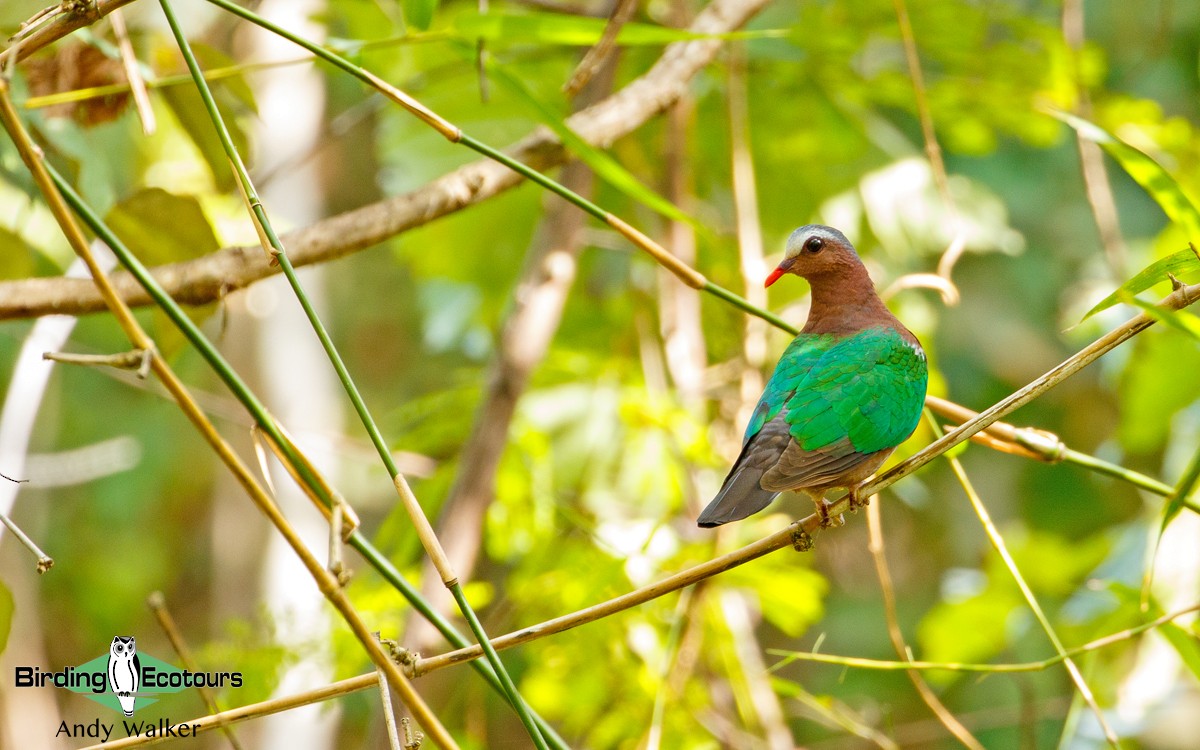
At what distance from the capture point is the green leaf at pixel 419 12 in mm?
1649

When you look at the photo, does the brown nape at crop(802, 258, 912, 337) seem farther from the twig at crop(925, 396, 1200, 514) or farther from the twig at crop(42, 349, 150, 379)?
the twig at crop(42, 349, 150, 379)

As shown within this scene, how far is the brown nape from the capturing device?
2377 millimetres

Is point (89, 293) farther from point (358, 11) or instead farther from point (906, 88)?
point (906, 88)

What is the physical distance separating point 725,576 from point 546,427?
95 cm

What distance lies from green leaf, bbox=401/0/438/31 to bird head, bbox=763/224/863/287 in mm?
1049

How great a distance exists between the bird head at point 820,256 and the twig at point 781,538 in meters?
0.95

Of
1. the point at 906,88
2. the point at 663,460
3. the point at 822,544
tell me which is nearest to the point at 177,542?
the point at 822,544

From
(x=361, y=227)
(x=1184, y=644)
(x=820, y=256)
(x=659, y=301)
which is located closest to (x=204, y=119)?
(x=361, y=227)

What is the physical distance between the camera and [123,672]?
1730 millimetres

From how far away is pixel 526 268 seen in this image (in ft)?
10.6

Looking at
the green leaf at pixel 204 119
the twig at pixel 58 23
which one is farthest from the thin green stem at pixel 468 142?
the green leaf at pixel 204 119

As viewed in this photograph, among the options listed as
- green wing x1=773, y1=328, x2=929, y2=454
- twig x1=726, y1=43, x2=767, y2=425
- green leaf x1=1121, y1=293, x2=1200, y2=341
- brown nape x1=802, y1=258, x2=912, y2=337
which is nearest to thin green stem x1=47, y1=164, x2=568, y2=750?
green leaf x1=1121, y1=293, x2=1200, y2=341

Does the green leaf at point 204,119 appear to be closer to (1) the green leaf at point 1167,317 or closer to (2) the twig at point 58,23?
(2) the twig at point 58,23

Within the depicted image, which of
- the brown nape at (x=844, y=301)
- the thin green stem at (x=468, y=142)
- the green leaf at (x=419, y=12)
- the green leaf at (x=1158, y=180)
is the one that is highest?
the green leaf at (x=419, y=12)
